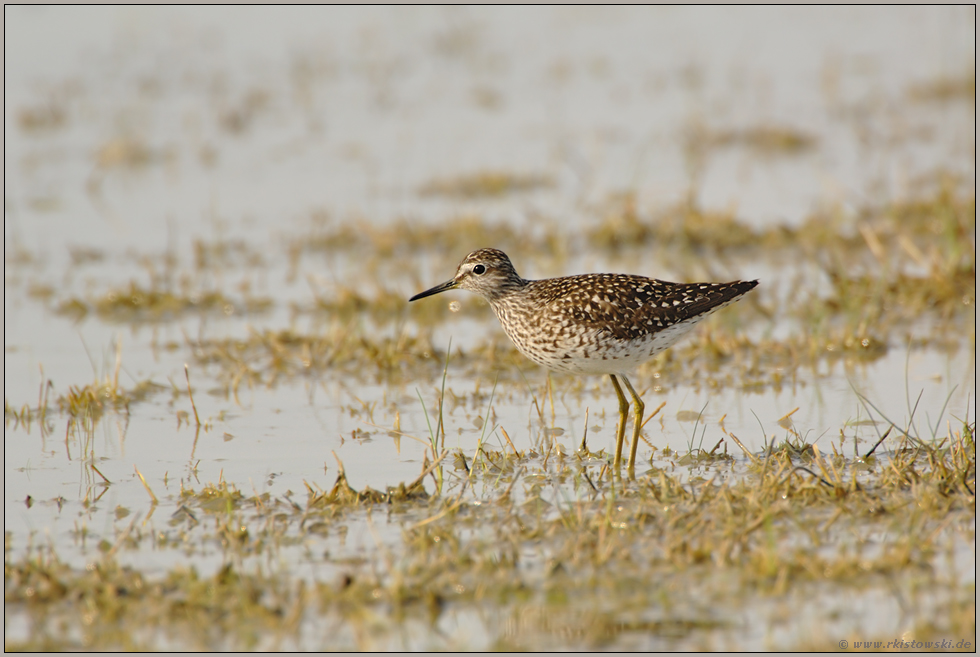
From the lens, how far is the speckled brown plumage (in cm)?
793

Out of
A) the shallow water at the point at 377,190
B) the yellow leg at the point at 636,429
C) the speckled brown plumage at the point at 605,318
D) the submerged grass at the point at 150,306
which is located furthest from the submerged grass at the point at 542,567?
the submerged grass at the point at 150,306

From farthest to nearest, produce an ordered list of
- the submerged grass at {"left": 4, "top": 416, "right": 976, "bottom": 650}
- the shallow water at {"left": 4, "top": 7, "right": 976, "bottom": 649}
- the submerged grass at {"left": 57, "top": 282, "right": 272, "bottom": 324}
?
the submerged grass at {"left": 57, "top": 282, "right": 272, "bottom": 324}
the shallow water at {"left": 4, "top": 7, "right": 976, "bottom": 649}
the submerged grass at {"left": 4, "top": 416, "right": 976, "bottom": 650}

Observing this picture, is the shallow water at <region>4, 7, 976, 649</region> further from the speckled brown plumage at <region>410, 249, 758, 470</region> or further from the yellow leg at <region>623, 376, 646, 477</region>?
the speckled brown plumage at <region>410, 249, 758, 470</region>

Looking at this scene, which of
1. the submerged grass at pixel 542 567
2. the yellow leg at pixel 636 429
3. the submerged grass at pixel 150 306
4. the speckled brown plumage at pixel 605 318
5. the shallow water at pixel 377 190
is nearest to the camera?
the submerged grass at pixel 542 567

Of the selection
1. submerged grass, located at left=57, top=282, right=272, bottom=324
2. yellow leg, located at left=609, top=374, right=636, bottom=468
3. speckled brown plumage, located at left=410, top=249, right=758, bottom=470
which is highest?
submerged grass, located at left=57, top=282, right=272, bottom=324

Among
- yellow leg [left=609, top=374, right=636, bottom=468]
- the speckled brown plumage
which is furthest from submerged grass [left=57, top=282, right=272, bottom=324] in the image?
yellow leg [left=609, top=374, right=636, bottom=468]

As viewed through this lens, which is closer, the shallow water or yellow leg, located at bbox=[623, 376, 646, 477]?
yellow leg, located at bbox=[623, 376, 646, 477]

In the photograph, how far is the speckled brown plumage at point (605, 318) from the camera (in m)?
7.93

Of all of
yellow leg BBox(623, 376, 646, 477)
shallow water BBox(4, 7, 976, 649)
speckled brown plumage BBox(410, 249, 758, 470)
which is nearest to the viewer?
yellow leg BBox(623, 376, 646, 477)

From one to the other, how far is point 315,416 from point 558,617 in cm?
394

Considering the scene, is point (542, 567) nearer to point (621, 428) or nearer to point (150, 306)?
point (621, 428)

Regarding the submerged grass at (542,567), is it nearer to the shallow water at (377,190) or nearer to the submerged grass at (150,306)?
Result: the shallow water at (377,190)

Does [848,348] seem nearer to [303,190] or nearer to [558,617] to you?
[558,617]

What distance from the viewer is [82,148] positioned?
16953mm
